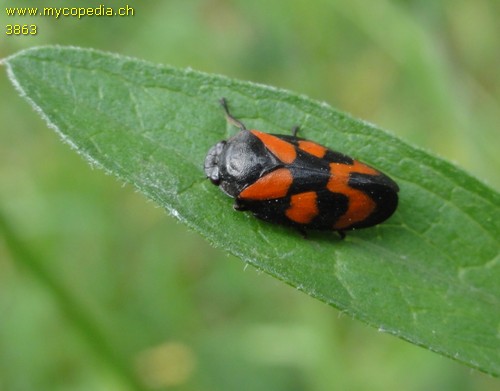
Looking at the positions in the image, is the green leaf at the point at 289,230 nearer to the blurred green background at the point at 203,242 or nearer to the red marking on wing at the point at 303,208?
the red marking on wing at the point at 303,208

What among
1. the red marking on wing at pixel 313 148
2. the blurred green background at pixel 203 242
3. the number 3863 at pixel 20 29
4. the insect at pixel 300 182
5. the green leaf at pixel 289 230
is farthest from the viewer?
the blurred green background at pixel 203 242

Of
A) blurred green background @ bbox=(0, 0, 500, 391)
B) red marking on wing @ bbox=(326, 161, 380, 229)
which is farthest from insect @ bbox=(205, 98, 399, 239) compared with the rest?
blurred green background @ bbox=(0, 0, 500, 391)

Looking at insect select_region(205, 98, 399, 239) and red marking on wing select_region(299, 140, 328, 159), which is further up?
red marking on wing select_region(299, 140, 328, 159)

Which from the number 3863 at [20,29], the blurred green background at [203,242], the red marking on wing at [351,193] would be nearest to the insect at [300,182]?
the red marking on wing at [351,193]

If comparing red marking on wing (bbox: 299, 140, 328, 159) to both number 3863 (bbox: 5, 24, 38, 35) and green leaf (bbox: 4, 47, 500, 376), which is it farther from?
number 3863 (bbox: 5, 24, 38, 35)

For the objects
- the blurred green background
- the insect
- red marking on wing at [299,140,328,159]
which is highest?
red marking on wing at [299,140,328,159]

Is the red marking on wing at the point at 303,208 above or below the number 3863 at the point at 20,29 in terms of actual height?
below

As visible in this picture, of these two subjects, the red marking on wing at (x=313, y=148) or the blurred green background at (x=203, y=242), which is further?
the blurred green background at (x=203, y=242)
